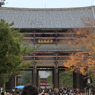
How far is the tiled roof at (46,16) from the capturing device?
32969 mm

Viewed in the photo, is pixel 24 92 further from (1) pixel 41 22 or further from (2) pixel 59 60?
(1) pixel 41 22

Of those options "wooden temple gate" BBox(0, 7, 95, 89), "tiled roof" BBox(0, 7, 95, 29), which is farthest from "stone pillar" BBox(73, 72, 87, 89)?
"tiled roof" BBox(0, 7, 95, 29)

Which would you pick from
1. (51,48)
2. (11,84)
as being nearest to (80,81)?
(51,48)

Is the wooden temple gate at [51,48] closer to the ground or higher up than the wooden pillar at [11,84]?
higher up

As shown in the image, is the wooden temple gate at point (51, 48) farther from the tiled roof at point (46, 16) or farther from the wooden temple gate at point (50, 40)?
the tiled roof at point (46, 16)

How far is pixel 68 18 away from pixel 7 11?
825cm

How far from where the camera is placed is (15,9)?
37344mm

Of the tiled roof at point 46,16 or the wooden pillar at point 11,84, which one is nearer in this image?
the wooden pillar at point 11,84

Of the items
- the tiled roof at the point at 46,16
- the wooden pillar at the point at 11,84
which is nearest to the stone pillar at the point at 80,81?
the tiled roof at the point at 46,16

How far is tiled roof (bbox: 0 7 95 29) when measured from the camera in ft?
108

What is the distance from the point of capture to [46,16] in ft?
118

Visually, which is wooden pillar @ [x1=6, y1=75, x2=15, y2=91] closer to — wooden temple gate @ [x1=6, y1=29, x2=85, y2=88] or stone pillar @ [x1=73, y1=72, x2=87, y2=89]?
wooden temple gate @ [x1=6, y1=29, x2=85, y2=88]

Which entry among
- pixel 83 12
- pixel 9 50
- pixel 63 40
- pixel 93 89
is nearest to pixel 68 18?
pixel 83 12

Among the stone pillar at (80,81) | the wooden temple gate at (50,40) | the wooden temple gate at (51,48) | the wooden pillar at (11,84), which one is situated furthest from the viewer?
the wooden temple gate at (51,48)
